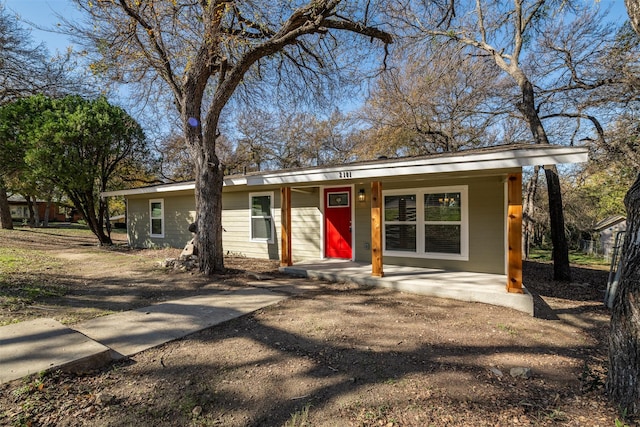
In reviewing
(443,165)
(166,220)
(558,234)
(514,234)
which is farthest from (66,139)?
(558,234)

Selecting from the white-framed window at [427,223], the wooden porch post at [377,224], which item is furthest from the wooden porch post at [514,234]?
Answer: the wooden porch post at [377,224]

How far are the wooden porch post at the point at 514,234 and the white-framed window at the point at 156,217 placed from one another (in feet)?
38.7

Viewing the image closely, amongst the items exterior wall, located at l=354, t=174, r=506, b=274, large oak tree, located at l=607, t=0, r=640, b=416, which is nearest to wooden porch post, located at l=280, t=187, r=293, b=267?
exterior wall, located at l=354, t=174, r=506, b=274

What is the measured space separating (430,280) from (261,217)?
5.52 meters

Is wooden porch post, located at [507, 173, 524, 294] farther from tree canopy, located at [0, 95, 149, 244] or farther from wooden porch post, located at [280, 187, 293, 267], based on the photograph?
tree canopy, located at [0, 95, 149, 244]

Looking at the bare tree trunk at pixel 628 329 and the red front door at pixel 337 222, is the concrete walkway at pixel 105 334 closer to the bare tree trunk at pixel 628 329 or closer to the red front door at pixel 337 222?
the red front door at pixel 337 222

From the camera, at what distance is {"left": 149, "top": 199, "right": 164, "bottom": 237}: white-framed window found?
1243cm

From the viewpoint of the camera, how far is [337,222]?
8.50m

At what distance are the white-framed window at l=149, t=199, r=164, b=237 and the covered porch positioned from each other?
283 inches

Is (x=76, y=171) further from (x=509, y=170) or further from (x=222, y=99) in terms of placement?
(x=509, y=170)

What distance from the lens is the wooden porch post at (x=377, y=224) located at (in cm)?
627

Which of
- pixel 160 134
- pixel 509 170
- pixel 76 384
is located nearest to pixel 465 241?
pixel 509 170

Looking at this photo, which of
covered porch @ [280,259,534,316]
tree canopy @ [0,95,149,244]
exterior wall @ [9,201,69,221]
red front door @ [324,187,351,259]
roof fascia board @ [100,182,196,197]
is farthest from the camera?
Answer: exterior wall @ [9,201,69,221]

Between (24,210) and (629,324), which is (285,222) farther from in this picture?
(24,210)
